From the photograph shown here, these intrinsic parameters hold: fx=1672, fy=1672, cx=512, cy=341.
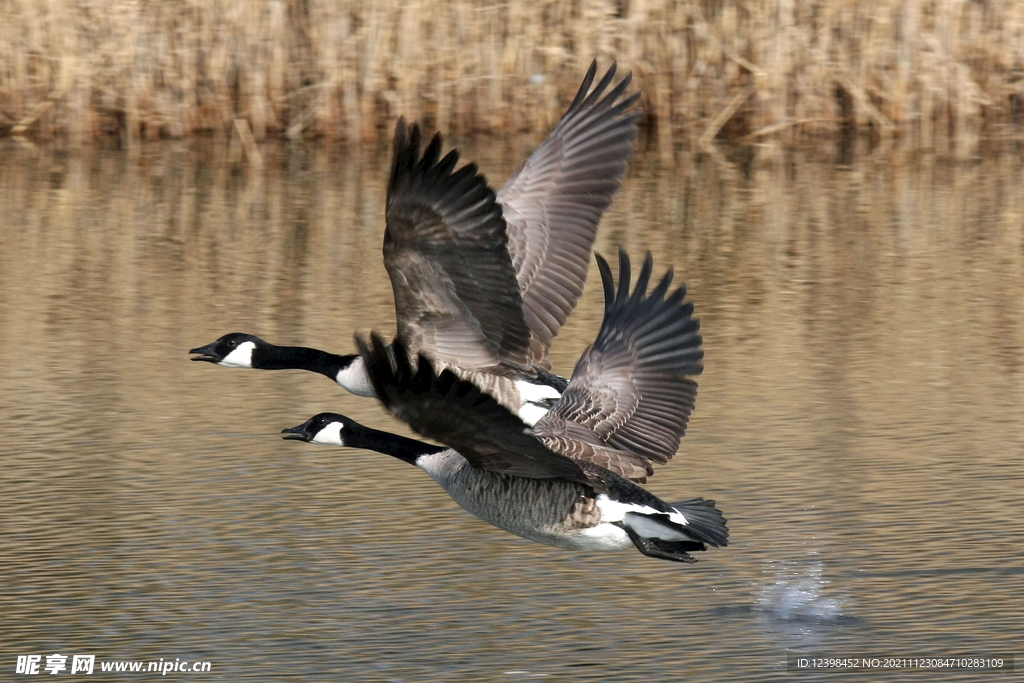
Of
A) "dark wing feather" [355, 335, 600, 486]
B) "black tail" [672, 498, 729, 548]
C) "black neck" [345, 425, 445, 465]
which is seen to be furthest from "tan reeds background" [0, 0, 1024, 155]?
"dark wing feather" [355, 335, 600, 486]

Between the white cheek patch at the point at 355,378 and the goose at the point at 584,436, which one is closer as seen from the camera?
the goose at the point at 584,436

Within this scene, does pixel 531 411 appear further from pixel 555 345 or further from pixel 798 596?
pixel 555 345

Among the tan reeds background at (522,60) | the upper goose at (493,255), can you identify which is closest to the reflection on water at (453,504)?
the upper goose at (493,255)

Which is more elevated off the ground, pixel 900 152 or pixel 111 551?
pixel 900 152

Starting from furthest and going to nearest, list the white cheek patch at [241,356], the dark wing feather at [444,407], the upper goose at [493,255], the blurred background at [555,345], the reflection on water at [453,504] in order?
the white cheek patch at [241,356] < the upper goose at [493,255] < the blurred background at [555,345] < the reflection on water at [453,504] < the dark wing feather at [444,407]

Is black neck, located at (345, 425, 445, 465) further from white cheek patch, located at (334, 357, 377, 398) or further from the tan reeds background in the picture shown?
the tan reeds background

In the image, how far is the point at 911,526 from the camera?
20.4 ft

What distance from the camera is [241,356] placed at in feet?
24.8

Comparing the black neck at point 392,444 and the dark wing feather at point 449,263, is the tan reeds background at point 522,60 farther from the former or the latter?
the black neck at point 392,444

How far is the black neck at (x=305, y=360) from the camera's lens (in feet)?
24.3

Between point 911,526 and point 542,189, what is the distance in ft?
7.78

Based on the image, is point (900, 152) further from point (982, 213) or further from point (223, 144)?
point (223, 144)

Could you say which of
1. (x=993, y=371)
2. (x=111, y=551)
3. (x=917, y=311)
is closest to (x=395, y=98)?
(x=917, y=311)

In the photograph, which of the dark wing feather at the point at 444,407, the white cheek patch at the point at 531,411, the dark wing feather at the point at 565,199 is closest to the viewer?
the dark wing feather at the point at 444,407
